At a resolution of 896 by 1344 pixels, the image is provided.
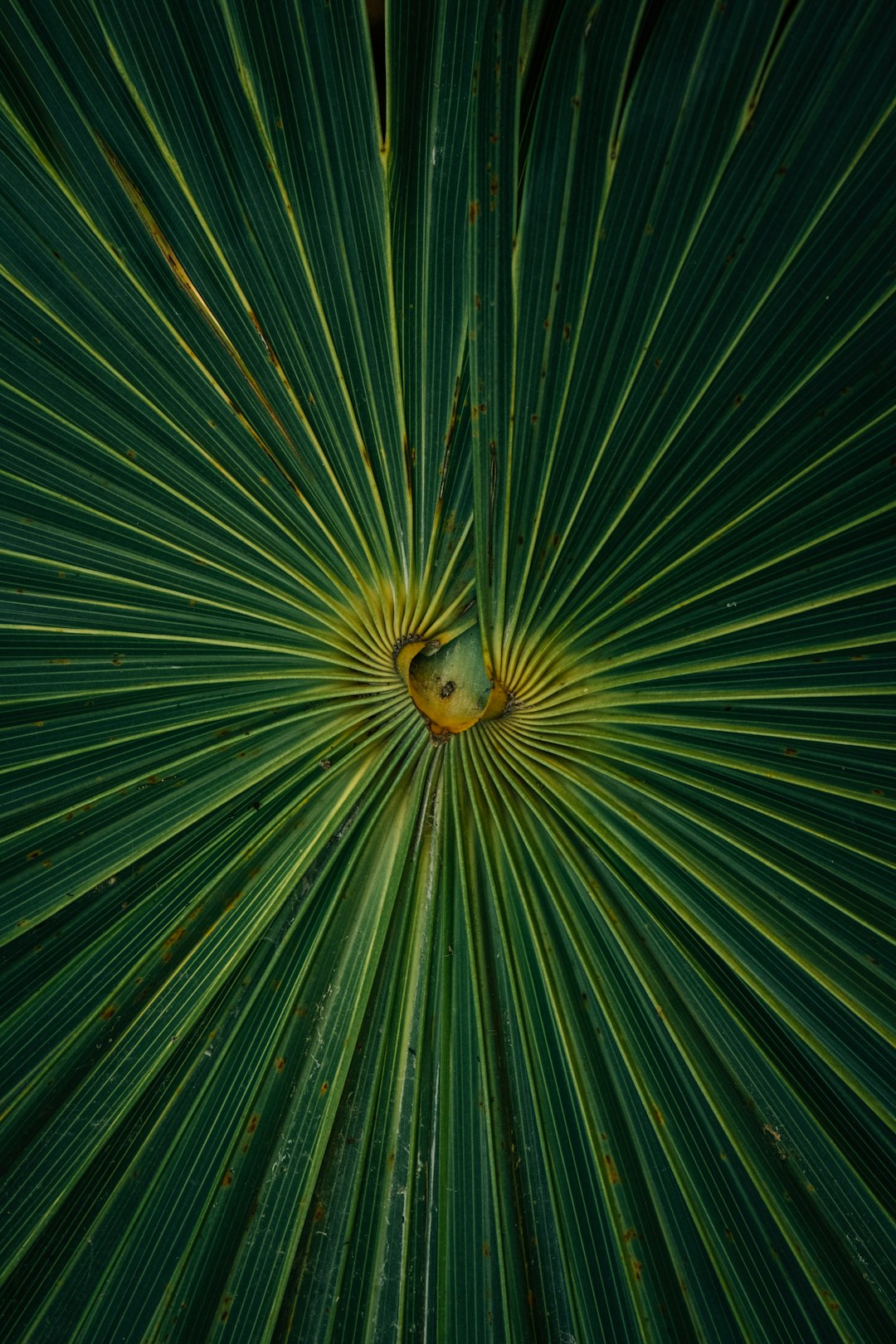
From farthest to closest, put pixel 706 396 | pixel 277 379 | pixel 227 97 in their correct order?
pixel 277 379
pixel 706 396
pixel 227 97

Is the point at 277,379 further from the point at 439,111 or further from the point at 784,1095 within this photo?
the point at 784,1095

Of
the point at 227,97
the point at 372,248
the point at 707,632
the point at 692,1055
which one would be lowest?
the point at 692,1055

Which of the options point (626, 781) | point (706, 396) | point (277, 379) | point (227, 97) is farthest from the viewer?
point (626, 781)

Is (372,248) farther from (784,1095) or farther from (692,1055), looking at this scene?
(784,1095)

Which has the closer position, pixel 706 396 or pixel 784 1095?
pixel 706 396

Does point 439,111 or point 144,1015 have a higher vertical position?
point 439,111

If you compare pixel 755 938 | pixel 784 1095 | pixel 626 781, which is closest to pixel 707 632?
pixel 626 781
